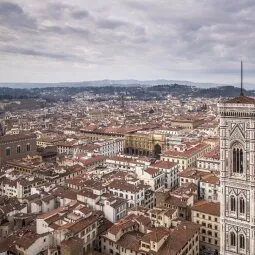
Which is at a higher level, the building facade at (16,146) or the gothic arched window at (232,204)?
the gothic arched window at (232,204)

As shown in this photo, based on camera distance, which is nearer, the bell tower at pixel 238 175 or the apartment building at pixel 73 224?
the bell tower at pixel 238 175

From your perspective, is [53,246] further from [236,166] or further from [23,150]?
[23,150]

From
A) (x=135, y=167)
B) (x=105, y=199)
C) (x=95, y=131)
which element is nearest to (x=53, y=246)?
(x=105, y=199)

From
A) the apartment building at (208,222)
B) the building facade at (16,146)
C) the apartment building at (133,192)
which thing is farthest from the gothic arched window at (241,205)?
the building facade at (16,146)

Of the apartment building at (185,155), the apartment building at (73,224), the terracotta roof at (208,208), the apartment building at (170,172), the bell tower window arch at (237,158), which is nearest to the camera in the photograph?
the bell tower window arch at (237,158)

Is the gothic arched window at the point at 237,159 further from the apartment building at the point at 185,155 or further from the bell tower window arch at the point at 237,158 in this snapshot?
the apartment building at the point at 185,155

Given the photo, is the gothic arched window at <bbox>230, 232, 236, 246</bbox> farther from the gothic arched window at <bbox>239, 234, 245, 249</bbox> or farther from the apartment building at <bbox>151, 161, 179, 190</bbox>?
the apartment building at <bbox>151, 161, 179, 190</bbox>

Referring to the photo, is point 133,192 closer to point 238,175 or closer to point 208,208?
point 208,208
